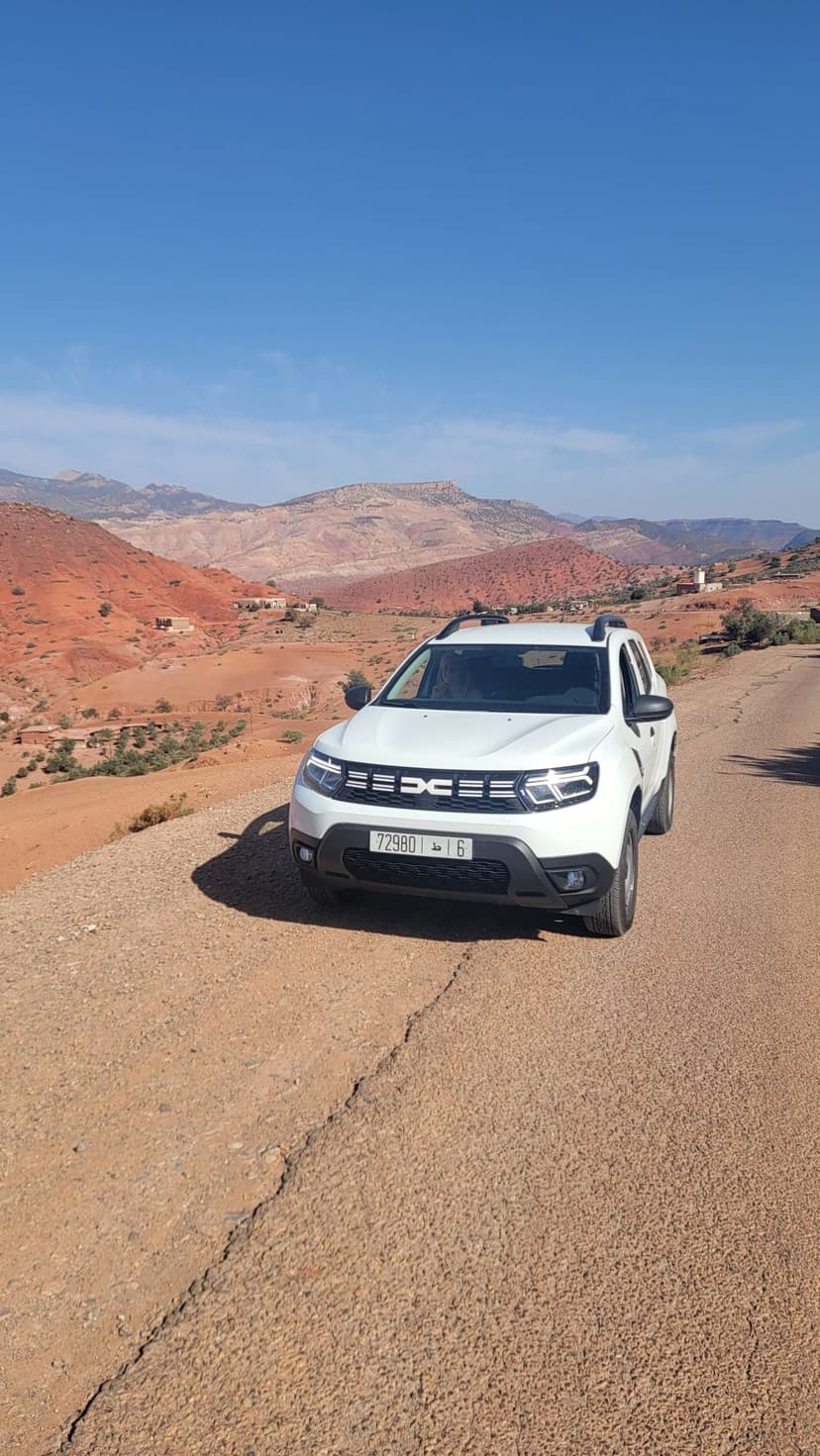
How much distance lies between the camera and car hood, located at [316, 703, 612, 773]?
4.75m

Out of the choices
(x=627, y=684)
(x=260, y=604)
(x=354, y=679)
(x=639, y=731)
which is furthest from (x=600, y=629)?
(x=260, y=604)

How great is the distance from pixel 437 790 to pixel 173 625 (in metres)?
49.3

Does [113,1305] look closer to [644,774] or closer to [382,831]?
[382,831]

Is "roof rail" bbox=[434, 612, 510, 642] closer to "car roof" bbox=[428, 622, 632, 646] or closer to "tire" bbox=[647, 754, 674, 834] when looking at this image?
"car roof" bbox=[428, 622, 632, 646]

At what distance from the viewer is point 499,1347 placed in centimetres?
235

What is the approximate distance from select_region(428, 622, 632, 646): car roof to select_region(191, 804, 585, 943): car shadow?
182 centimetres

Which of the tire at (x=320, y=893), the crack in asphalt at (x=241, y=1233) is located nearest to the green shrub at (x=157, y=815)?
the tire at (x=320, y=893)

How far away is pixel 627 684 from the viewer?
6.32 m

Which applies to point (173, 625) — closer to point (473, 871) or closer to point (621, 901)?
point (621, 901)

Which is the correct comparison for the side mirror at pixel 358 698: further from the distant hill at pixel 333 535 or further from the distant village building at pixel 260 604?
the distant hill at pixel 333 535

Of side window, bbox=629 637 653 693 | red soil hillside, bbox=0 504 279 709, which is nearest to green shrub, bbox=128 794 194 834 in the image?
side window, bbox=629 637 653 693

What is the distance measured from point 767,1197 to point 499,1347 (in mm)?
1117

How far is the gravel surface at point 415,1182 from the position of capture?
221 centimetres

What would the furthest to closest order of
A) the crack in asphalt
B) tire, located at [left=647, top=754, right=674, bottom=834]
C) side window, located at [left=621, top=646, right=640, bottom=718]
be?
1. tire, located at [left=647, top=754, right=674, bottom=834]
2. side window, located at [left=621, top=646, right=640, bottom=718]
3. the crack in asphalt
